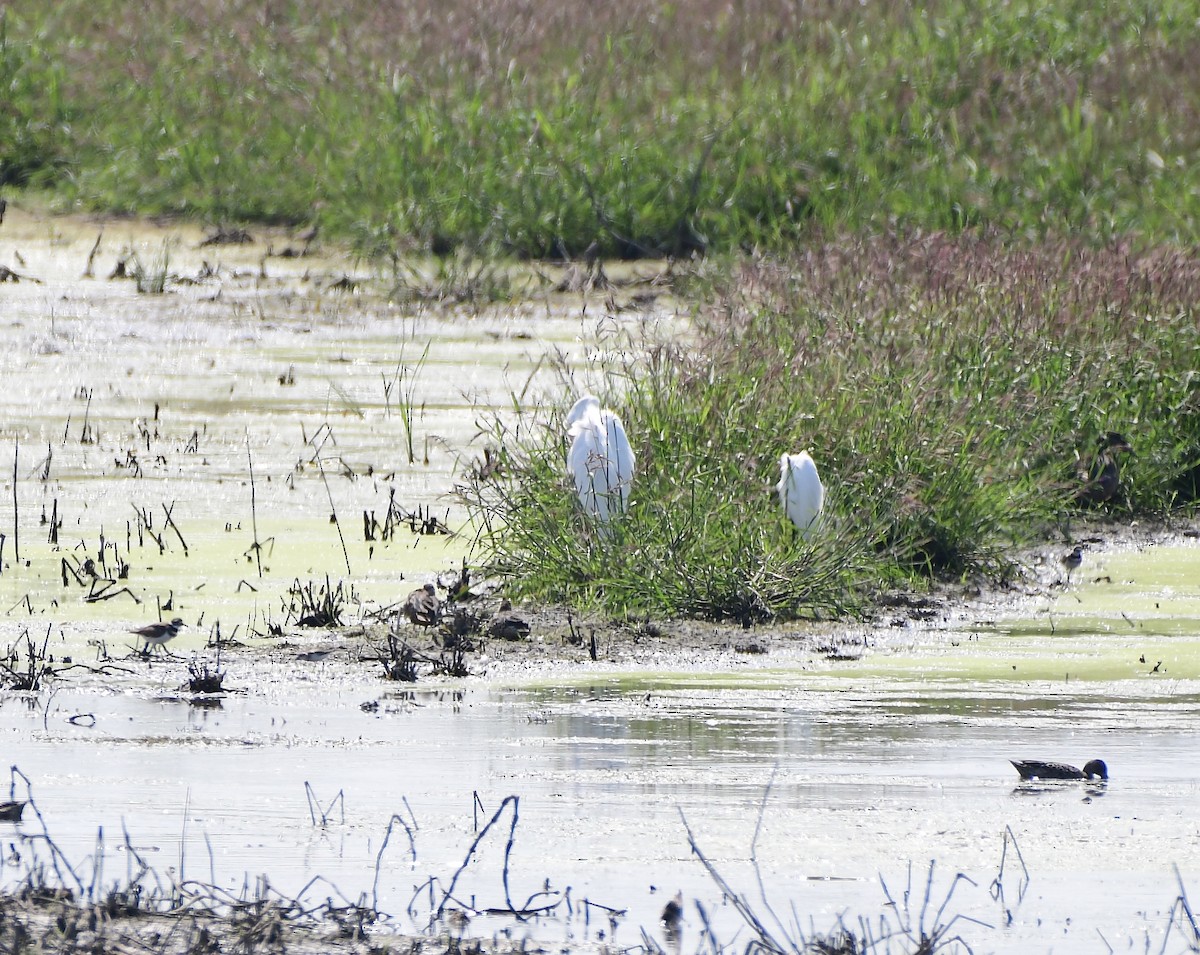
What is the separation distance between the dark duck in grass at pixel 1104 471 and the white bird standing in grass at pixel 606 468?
2.30 m

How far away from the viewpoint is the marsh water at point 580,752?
4.20m

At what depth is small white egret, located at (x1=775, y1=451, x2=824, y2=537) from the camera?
6.97 m

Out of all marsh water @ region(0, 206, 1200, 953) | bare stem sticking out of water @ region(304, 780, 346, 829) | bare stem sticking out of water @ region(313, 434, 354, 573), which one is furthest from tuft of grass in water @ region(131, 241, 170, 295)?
bare stem sticking out of water @ region(304, 780, 346, 829)

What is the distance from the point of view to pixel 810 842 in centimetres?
453

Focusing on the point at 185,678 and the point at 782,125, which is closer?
the point at 185,678

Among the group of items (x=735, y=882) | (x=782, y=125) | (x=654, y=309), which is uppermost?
(x=782, y=125)

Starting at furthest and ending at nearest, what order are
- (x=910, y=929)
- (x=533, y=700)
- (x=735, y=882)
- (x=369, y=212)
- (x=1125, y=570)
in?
(x=369, y=212) → (x=1125, y=570) → (x=533, y=700) → (x=735, y=882) → (x=910, y=929)

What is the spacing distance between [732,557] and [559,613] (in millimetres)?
→ 503

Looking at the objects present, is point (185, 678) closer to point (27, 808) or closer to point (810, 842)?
point (27, 808)

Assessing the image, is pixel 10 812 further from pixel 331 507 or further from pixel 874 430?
pixel 331 507

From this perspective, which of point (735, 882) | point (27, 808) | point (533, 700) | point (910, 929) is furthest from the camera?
point (533, 700)

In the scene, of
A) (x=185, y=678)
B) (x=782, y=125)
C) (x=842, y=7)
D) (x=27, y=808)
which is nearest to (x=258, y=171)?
(x=782, y=125)

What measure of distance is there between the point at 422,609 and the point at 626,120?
10.7 meters

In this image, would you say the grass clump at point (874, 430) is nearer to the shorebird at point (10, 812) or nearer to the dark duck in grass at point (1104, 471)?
the dark duck in grass at point (1104, 471)
